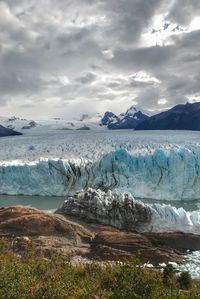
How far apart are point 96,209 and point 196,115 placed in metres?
98.9

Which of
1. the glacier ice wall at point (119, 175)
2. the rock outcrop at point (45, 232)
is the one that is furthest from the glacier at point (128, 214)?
the glacier ice wall at point (119, 175)

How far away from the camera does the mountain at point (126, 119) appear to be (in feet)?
482

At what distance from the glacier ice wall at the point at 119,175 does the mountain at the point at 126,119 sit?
10750cm

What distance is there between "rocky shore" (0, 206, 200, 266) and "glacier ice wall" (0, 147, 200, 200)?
1109cm

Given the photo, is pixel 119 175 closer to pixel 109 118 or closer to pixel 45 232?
pixel 45 232

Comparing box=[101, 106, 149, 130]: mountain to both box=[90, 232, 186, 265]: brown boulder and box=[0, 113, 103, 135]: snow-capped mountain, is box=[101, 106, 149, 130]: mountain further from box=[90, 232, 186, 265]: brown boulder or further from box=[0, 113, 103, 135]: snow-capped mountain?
box=[90, 232, 186, 265]: brown boulder

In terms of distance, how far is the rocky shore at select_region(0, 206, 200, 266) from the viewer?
1789 cm

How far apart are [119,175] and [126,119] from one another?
A: 120m

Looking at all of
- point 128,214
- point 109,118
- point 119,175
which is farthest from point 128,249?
point 109,118

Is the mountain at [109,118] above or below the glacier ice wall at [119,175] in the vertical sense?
above

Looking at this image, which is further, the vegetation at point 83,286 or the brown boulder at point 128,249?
the brown boulder at point 128,249

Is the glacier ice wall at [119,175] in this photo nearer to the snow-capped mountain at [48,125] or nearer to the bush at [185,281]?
the bush at [185,281]

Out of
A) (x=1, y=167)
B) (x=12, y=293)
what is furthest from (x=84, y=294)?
(x=1, y=167)

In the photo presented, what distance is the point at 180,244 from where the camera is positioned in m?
19.6
